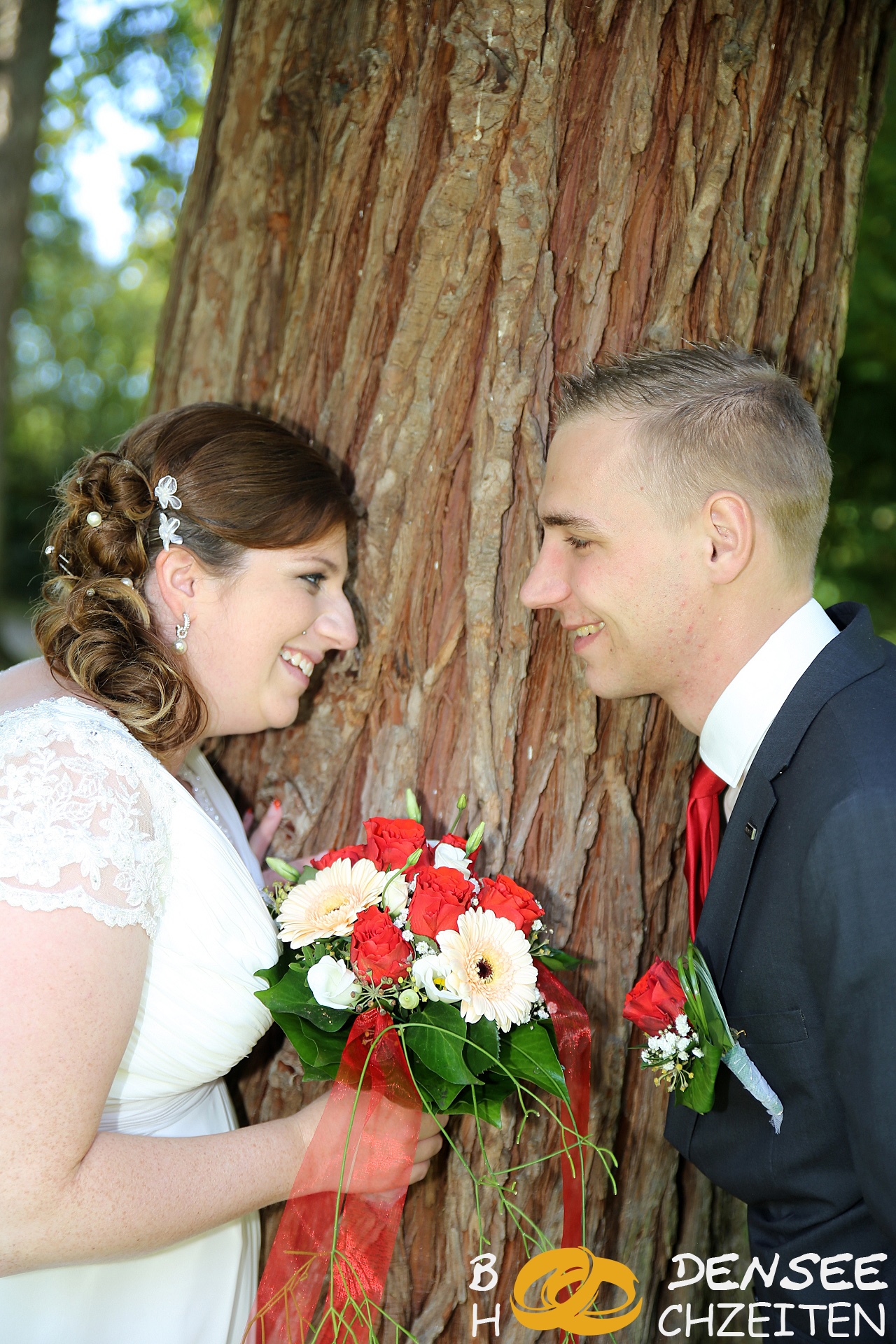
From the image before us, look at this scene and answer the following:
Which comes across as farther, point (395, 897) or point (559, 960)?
point (559, 960)

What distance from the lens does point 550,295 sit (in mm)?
2615

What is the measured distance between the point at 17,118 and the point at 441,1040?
27.4ft

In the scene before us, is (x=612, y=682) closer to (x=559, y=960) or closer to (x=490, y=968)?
(x=559, y=960)

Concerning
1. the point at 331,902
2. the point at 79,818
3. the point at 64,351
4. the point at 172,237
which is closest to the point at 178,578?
the point at 79,818

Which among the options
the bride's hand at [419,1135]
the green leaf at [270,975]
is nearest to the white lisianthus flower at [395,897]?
the green leaf at [270,975]

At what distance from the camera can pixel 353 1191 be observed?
2178mm

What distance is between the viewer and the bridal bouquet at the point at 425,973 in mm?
2041

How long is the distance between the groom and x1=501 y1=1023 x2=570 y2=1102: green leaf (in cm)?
42

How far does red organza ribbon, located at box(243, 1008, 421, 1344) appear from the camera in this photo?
6.91ft

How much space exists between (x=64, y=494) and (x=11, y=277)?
22.7 ft

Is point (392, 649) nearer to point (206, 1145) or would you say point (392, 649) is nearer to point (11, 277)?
point (206, 1145)

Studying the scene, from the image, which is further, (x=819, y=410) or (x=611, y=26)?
(x=819, y=410)

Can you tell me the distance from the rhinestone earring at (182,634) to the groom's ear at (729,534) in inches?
49.1

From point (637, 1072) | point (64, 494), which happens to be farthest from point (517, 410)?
point (637, 1072)
